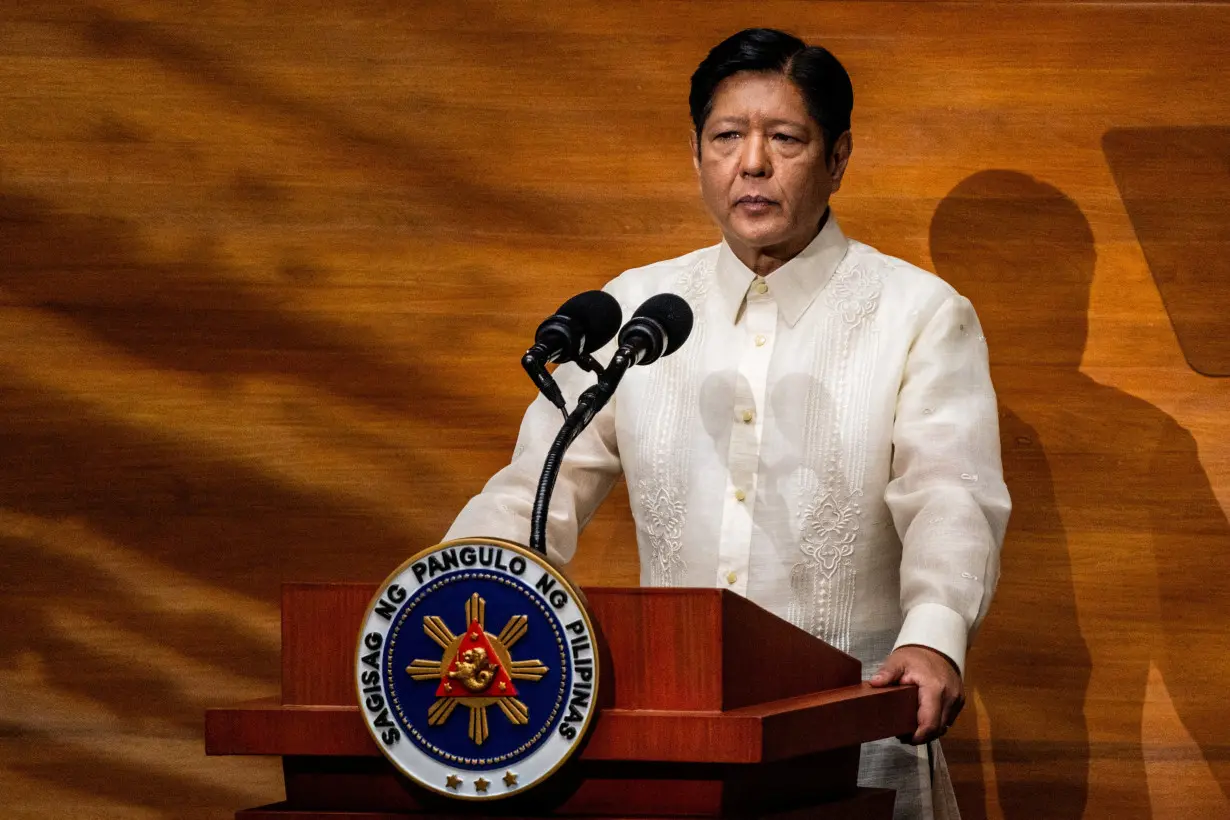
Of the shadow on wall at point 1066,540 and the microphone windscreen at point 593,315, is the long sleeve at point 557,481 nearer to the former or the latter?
the microphone windscreen at point 593,315

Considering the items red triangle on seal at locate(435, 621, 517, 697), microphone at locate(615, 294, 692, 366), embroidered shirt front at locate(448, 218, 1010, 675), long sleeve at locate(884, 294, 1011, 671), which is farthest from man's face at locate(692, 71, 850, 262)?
red triangle on seal at locate(435, 621, 517, 697)

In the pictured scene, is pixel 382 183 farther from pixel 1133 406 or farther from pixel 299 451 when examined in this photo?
pixel 1133 406

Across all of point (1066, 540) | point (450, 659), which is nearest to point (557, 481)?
point (450, 659)

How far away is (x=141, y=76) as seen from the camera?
344cm

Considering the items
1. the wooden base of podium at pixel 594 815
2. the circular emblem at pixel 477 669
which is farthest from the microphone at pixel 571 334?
the wooden base of podium at pixel 594 815

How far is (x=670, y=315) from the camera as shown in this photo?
1.92 meters

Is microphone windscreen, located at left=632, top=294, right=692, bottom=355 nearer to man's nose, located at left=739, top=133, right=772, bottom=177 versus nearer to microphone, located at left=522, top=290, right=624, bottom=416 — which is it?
microphone, located at left=522, top=290, right=624, bottom=416

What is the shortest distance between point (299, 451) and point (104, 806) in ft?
2.92

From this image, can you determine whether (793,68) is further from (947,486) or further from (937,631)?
(937,631)

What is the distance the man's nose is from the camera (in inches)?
98.7

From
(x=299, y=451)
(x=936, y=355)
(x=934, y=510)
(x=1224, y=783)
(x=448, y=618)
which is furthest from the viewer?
(x=299, y=451)

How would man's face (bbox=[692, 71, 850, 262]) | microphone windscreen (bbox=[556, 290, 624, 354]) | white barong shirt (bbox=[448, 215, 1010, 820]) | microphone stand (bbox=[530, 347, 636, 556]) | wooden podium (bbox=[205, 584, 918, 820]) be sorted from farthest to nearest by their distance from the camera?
man's face (bbox=[692, 71, 850, 262]), white barong shirt (bbox=[448, 215, 1010, 820]), microphone windscreen (bbox=[556, 290, 624, 354]), microphone stand (bbox=[530, 347, 636, 556]), wooden podium (bbox=[205, 584, 918, 820])

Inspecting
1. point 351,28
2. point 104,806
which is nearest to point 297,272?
point 351,28

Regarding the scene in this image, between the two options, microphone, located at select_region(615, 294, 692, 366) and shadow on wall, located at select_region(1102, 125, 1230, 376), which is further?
shadow on wall, located at select_region(1102, 125, 1230, 376)
